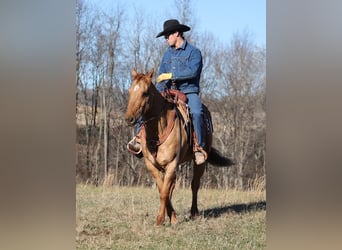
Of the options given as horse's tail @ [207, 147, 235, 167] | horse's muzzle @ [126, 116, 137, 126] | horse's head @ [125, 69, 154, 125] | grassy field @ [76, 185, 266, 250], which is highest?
horse's head @ [125, 69, 154, 125]

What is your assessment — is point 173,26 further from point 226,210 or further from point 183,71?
point 226,210

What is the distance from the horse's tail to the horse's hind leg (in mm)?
82

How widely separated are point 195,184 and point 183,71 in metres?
0.86

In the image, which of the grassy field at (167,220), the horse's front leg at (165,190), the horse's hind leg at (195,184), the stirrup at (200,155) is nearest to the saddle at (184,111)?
the stirrup at (200,155)

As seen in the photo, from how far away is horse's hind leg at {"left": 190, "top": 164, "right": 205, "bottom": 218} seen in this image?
13.3 feet

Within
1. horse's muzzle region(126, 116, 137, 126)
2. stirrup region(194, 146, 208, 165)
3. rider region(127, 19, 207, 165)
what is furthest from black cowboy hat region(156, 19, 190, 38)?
stirrup region(194, 146, 208, 165)

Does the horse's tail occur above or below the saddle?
below

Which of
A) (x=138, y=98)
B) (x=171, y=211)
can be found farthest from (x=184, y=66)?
(x=171, y=211)

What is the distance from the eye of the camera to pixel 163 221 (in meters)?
4.01

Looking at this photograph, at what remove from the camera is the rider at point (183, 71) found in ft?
13.2

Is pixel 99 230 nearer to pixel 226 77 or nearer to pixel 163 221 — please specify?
pixel 163 221

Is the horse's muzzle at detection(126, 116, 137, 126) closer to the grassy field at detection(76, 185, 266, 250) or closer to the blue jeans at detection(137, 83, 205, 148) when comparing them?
the blue jeans at detection(137, 83, 205, 148)

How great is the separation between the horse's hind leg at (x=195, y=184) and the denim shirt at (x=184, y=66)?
589 mm
